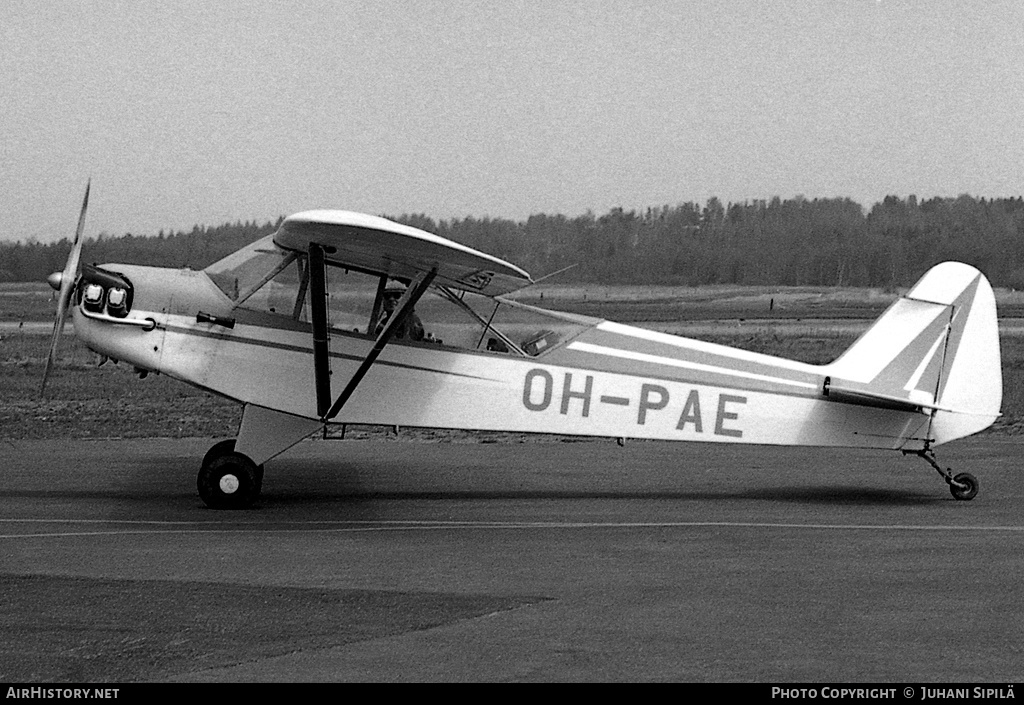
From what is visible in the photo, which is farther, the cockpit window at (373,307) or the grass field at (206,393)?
the grass field at (206,393)

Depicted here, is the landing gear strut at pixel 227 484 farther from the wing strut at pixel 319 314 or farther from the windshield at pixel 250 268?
the windshield at pixel 250 268

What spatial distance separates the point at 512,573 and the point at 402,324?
367cm

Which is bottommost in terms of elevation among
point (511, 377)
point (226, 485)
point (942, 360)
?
point (226, 485)

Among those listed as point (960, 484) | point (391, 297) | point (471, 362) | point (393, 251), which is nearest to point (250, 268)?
point (391, 297)

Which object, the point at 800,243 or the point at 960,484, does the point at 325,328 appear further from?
the point at 800,243

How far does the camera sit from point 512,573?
27.3ft

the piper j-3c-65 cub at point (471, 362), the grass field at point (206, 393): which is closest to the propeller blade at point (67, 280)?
the piper j-3c-65 cub at point (471, 362)

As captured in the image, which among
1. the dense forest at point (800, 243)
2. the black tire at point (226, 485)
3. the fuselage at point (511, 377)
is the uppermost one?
the dense forest at point (800, 243)

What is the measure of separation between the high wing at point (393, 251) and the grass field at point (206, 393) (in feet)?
20.5

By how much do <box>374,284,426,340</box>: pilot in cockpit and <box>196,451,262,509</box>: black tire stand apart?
1751mm

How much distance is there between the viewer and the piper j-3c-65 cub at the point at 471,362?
11070 mm

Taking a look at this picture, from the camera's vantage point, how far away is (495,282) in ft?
38.2

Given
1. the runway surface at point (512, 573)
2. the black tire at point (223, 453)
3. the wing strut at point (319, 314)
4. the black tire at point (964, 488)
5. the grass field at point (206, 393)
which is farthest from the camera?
the grass field at point (206, 393)
